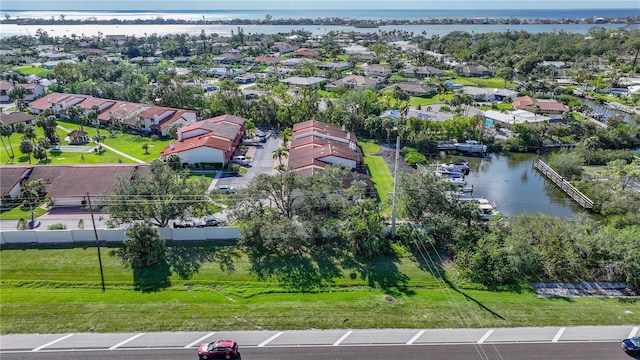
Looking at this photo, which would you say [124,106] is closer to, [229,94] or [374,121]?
[229,94]

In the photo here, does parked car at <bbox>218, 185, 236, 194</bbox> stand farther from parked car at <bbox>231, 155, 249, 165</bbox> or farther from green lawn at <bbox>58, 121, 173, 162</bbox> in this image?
green lawn at <bbox>58, 121, 173, 162</bbox>

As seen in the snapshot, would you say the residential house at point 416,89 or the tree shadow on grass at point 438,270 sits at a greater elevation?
the residential house at point 416,89

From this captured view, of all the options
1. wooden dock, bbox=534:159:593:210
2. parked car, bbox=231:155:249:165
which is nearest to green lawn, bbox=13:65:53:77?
parked car, bbox=231:155:249:165

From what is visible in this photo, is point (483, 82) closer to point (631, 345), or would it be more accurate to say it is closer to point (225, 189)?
point (225, 189)

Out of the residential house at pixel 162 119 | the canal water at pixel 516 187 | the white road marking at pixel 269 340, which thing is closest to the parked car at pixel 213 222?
the white road marking at pixel 269 340

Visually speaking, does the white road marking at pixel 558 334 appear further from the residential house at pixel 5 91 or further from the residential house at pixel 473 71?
the residential house at pixel 5 91

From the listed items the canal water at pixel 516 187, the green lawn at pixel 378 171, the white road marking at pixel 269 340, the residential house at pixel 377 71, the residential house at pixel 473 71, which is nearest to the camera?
the white road marking at pixel 269 340

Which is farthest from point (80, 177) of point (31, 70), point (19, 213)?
point (31, 70)
